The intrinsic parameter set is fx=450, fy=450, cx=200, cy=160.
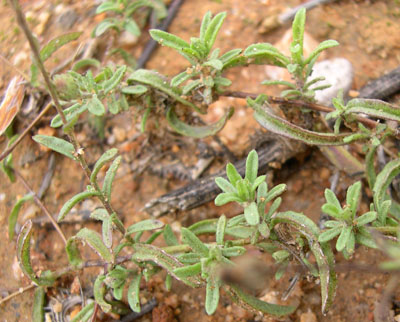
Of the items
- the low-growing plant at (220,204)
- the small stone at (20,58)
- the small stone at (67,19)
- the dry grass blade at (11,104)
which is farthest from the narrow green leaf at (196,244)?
the small stone at (67,19)

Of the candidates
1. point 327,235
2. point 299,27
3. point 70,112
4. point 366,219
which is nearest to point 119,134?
point 70,112

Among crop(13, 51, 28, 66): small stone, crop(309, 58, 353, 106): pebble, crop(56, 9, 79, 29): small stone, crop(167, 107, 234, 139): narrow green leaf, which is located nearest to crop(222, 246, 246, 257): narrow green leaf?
crop(167, 107, 234, 139): narrow green leaf

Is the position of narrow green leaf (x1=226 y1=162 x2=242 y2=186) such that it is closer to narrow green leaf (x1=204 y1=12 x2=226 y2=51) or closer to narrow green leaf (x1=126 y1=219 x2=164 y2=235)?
narrow green leaf (x1=126 y1=219 x2=164 y2=235)

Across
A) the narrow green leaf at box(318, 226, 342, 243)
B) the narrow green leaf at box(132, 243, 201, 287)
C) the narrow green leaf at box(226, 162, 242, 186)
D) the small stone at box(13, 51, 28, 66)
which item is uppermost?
the small stone at box(13, 51, 28, 66)

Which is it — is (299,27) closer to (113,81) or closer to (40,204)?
(113,81)

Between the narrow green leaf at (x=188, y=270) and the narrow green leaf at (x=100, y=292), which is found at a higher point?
the narrow green leaf at (x=188, y=270)

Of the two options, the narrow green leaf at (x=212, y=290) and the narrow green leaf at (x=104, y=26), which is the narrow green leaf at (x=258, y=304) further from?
the narrow green leaf at (x=104, y=26)

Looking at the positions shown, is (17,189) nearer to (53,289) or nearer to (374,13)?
(53,289)
